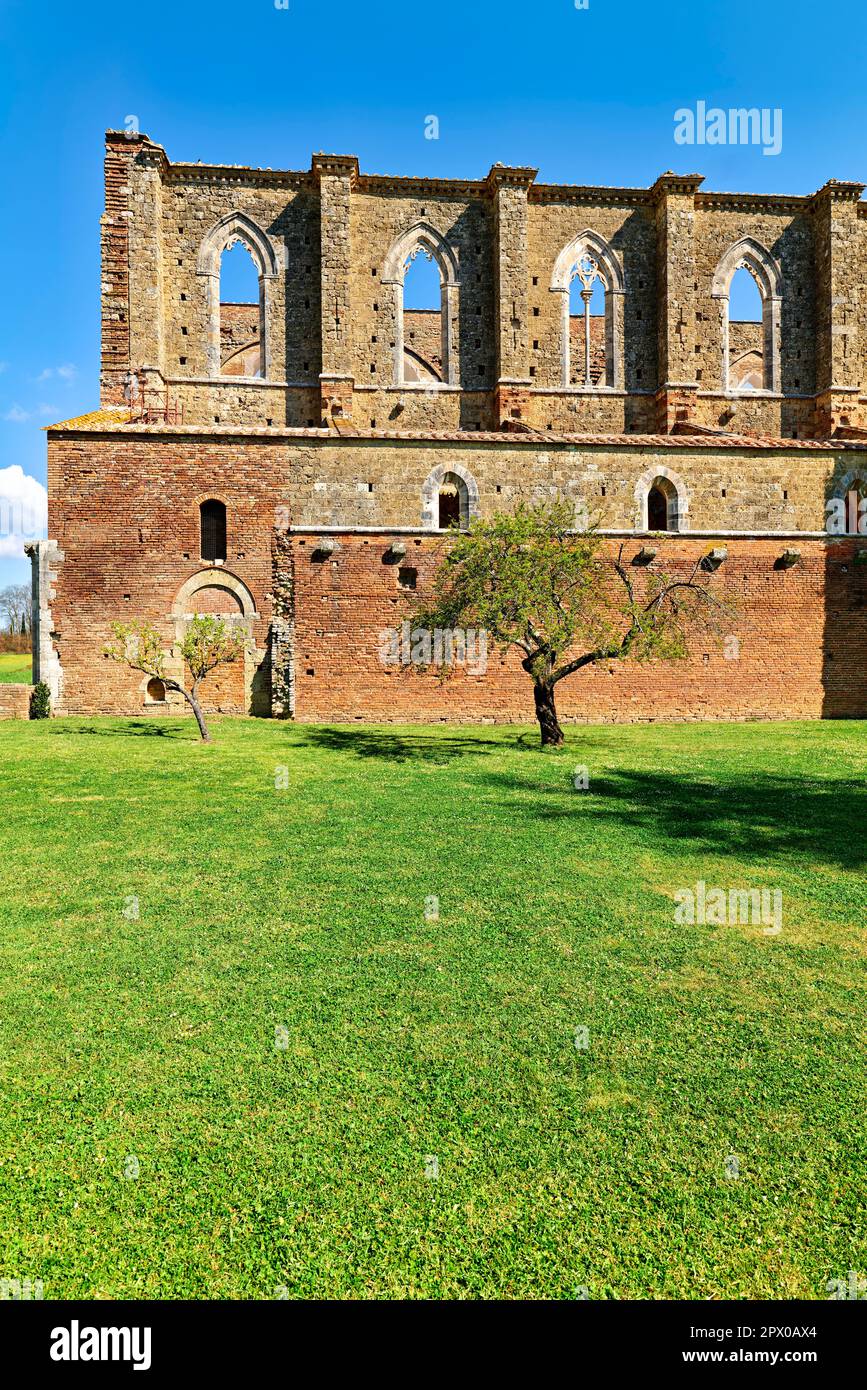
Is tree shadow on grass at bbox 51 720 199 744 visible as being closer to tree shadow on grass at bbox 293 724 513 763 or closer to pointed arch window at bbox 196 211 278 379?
tree shadow on grass at bbox 293 724 513 763

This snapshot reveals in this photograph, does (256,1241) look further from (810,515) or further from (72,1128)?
(810,515)

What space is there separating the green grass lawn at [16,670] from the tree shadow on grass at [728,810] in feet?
71.0

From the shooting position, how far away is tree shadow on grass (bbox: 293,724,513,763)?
1282 cm

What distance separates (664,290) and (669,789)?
70.6 ft

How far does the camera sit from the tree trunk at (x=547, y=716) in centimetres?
1338

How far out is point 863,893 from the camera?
595 cm

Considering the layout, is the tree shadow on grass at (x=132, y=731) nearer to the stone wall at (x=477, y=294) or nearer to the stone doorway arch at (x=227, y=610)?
the stone doorway arch at (x=227, y=610)

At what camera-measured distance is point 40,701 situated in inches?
665

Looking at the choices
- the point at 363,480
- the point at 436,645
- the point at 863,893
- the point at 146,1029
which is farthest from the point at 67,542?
the point at 863,893

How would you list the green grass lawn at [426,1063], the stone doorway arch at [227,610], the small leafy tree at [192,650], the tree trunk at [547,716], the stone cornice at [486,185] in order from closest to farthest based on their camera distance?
the green grass lawn at [426,1063] → the tree trunk at [547,716] → the small leafy tree at [192,650] → the stone doorway arch at [227,610] → the stone cornice at [486,185]

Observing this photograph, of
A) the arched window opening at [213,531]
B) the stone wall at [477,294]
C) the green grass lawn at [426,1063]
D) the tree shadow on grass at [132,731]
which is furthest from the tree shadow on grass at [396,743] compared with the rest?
the stone wall at [477,294]

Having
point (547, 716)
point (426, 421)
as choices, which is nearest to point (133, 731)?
point (547, 716)

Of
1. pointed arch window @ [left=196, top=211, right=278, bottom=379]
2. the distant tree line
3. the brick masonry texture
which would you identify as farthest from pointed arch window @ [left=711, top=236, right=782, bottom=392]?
the distant tree line

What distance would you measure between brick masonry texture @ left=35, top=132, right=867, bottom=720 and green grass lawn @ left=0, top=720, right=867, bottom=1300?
10.3m
